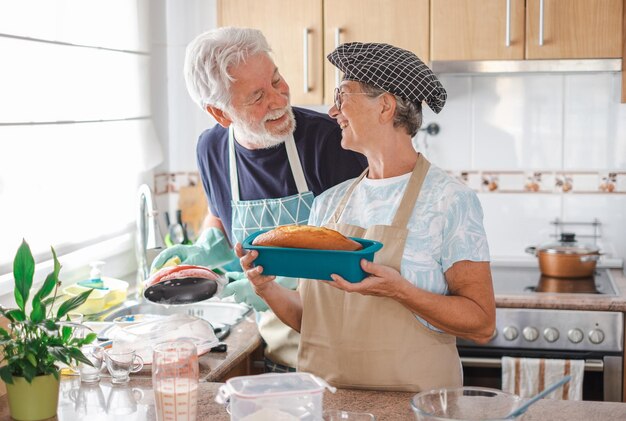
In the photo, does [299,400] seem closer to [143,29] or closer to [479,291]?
[479,291]

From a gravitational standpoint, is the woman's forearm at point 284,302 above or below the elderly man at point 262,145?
below

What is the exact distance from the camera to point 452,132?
344cm

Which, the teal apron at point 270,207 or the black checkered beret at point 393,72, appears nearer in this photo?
the black checkered beret at point 393,72

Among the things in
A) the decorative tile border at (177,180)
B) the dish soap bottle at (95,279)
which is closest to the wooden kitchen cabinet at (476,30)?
the decorative tile border at (177,180)

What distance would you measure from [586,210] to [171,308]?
164 cm

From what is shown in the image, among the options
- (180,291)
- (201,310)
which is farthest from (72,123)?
(180,291)

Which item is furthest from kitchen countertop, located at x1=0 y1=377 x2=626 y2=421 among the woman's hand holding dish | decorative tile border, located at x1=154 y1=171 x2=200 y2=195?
decorative tile border, located at x1=154 y1=171 x2=200 y2=195

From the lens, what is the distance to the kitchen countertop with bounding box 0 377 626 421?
164cm

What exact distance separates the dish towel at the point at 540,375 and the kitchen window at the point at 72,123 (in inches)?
55.9

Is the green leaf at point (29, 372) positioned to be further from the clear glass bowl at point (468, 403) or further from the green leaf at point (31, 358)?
the clear glass bowl at point (468, 403)

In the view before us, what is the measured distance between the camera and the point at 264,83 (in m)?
2.30

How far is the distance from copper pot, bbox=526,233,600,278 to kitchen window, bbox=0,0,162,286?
149 cm

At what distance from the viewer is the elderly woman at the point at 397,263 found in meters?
1.74

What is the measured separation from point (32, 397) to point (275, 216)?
893 mm
